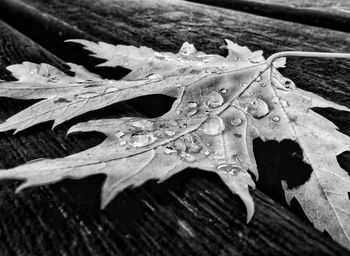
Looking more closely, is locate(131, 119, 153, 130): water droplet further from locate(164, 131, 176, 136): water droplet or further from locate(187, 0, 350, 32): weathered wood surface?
locate(187, 0, 350, 32): weathered wood surface

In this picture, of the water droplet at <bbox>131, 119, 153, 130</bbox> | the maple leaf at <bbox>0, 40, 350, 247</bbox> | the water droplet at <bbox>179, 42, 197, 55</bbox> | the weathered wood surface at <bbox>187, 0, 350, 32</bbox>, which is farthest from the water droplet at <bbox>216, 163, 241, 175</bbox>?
the weathered wood surface at <bbox>187, 0, 350, 32</bbox>

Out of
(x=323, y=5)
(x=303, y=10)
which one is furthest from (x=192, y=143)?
(x=323, y=5)

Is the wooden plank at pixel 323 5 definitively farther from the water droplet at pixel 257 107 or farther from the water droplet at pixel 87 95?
the water droplet at pixel 87 95

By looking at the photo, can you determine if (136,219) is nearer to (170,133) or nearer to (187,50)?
(170,133)

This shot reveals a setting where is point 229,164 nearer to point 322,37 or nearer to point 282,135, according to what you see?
point 282,135

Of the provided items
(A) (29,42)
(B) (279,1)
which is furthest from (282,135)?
(B) (279,1)

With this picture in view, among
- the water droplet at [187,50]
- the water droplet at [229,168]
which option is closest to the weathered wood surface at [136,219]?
the water droplet at [229,168]

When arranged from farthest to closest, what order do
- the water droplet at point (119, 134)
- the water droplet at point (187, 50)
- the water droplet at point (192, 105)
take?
1. the water droplet at point (187, 50)
2. the water droplet at point (192, 105)
3. the water droplet at point (119, 134)
